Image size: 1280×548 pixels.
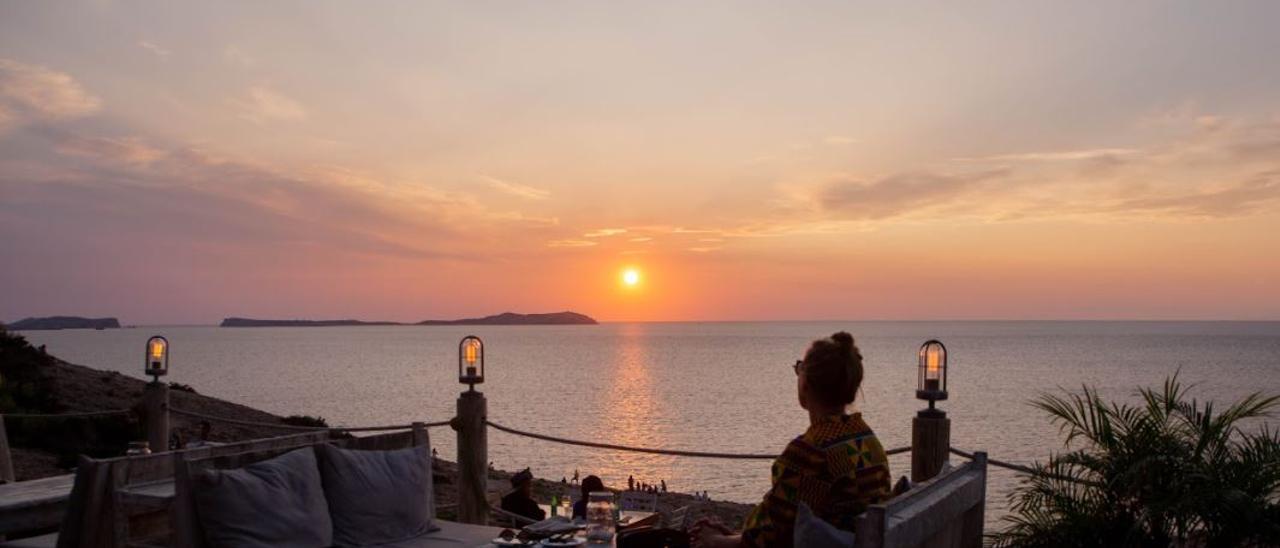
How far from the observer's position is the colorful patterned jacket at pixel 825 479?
342cm

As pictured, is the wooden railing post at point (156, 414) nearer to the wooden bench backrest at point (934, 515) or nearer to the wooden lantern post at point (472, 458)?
the wooden lantern post at point (472, 458)

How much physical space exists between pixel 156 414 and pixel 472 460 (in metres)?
3.08

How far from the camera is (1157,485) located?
570 centimetres

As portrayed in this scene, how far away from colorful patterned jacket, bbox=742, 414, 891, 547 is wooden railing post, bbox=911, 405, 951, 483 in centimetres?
247

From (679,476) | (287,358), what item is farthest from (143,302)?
(287,358)

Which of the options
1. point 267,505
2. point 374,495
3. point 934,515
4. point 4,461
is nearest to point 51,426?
point 4,461

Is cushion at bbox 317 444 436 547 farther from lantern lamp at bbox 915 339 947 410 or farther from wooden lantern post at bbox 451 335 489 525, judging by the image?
lantern lamp at bbox 915 339 947 410

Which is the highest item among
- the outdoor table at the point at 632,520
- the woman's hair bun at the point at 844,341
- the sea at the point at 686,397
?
the woman's hair bun at the point at 844,341

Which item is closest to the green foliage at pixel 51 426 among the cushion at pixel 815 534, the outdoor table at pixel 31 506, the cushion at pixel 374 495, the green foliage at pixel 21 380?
the green foliage at pixel 21 380

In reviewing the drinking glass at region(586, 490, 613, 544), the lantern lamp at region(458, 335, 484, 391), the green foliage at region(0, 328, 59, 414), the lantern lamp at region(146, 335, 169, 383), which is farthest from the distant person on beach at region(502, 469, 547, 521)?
the green foliage at region(0, 328, 59, 414)

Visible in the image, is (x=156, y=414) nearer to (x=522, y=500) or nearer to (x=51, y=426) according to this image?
(x=522, y=500)

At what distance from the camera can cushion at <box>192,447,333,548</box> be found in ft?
15.3

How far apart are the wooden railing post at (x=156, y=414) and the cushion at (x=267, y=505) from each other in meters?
3.92

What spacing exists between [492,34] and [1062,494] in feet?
32.4
